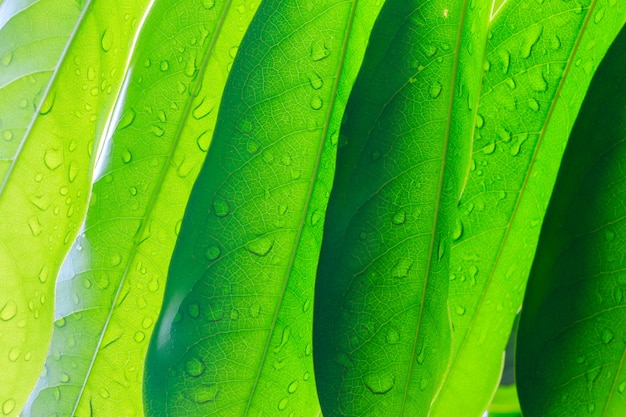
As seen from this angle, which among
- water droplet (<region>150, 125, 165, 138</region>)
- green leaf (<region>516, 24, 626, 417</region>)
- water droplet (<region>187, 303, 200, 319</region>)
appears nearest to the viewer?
green leaf (<region>516, 24, 626, 417</region>)

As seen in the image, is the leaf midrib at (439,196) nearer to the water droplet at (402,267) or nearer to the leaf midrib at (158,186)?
the water droplet at (402,267)

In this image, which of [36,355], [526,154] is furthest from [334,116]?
[36,355]

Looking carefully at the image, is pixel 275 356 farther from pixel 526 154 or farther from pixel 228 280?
pixel 526 154

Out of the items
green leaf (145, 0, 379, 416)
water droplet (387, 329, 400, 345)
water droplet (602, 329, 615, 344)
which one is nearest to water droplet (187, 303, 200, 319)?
green leaf (145, 0, 379, 416)

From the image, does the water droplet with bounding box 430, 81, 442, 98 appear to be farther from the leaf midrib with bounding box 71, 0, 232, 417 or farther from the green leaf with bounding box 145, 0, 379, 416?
the leaf midrib with bounding box 71, 0, 232, 417

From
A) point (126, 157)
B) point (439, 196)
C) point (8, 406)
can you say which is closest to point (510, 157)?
point (439, 196)
